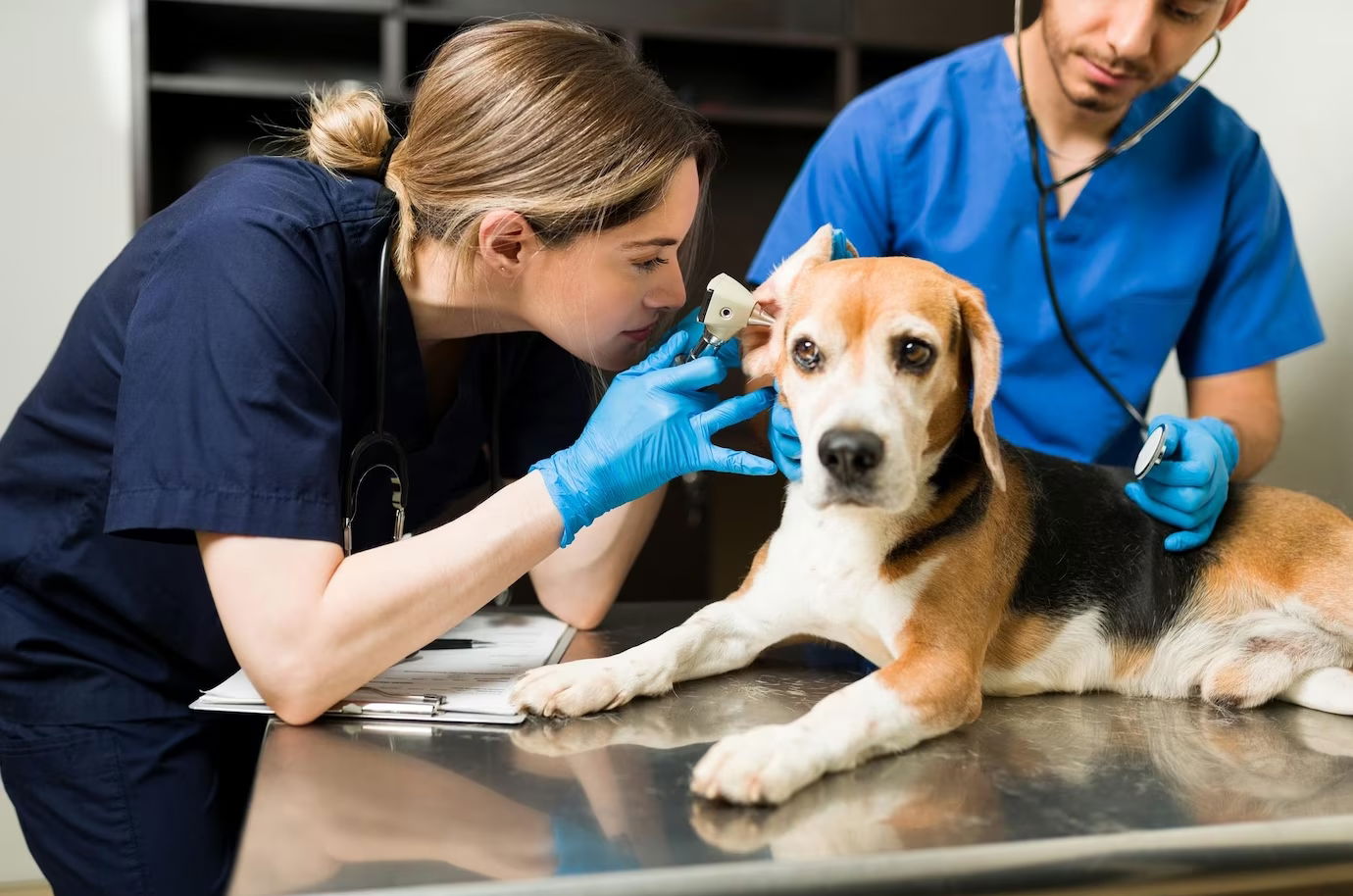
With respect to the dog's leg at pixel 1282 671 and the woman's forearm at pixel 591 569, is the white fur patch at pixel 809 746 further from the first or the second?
the woman's forearm at pixel 591 569

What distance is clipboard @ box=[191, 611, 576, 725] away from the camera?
3.80 ft

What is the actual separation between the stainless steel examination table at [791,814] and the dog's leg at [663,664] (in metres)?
0.02

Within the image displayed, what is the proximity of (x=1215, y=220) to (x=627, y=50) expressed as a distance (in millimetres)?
1010

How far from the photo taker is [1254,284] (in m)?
1.87

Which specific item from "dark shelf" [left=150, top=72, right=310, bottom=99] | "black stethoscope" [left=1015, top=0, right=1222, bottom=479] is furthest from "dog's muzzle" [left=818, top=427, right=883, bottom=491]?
"dark shelf" [left=150, top=72, right=310, bottom=99]

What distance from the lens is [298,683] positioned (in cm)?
111

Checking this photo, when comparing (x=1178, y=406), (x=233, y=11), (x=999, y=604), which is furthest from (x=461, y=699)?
(x=233, y=11)

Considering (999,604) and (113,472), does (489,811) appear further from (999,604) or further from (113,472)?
(999,604)

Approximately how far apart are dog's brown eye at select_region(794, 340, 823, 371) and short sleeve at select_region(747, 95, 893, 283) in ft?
2.03

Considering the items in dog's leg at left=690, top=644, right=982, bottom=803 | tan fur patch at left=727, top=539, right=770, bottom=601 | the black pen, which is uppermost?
dog's leg at left=690, top=644, right=982, bottom=803

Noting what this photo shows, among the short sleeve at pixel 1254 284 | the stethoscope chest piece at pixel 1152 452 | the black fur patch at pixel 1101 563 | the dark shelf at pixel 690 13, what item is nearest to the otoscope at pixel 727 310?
the black fur patch at pixel 1101 563

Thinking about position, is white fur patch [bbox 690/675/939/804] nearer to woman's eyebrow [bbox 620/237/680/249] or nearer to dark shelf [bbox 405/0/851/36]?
woman's eyebrow [bbox 620/237/680/249]

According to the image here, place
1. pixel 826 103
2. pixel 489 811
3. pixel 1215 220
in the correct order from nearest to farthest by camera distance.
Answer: pixel 489 811 → pixel 1215 220 → pixel 826 103

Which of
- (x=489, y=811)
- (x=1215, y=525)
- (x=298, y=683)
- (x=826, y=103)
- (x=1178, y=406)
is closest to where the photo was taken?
(x=489, y=811)
